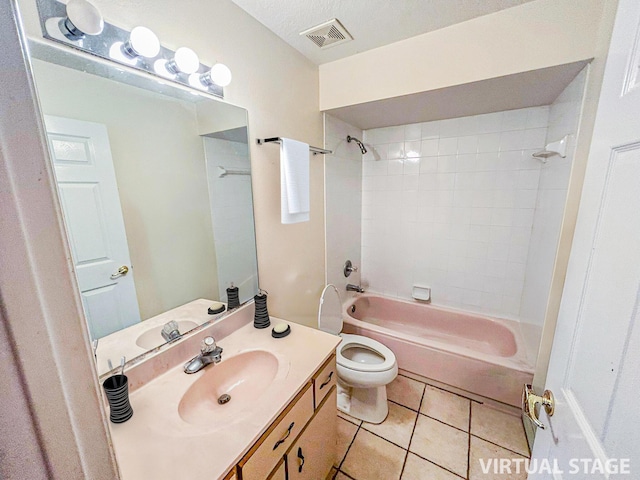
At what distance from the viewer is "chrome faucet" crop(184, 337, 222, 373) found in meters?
1.05

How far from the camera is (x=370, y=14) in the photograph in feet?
4.20

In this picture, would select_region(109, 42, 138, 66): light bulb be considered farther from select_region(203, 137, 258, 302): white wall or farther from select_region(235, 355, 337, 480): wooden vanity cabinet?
select_region(235, 355, 337, 480): wooden vanity cabinet

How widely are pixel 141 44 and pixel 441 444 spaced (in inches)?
93.8

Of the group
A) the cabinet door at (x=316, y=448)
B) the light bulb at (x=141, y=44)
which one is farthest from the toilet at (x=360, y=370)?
the light bulb at (x=141, y=44)

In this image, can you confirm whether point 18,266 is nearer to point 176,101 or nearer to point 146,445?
point 146,445

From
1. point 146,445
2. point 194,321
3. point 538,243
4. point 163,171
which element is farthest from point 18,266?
point 538,243

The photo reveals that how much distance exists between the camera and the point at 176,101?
1057mm

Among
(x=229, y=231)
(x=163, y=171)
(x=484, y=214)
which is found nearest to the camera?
(x=163, y=171)

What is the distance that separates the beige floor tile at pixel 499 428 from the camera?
5.01ft

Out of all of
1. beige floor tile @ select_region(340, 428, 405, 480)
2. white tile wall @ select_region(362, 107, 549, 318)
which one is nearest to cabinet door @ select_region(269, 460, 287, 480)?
beige floor tile @ select_region(340, 428, 405, 480)

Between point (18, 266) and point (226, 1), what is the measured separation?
1437 mm

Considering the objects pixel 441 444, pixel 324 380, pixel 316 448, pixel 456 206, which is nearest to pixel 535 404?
pixel 324 380

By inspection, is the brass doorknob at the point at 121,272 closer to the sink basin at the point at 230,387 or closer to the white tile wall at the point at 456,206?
the sink basin at the point at 230,387

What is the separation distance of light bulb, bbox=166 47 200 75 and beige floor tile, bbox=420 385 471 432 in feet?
7.67
